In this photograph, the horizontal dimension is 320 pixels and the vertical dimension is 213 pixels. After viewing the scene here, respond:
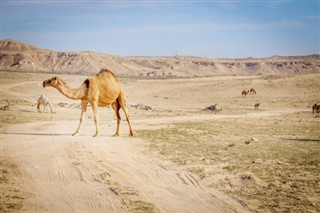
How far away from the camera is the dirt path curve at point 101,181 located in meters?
7.15

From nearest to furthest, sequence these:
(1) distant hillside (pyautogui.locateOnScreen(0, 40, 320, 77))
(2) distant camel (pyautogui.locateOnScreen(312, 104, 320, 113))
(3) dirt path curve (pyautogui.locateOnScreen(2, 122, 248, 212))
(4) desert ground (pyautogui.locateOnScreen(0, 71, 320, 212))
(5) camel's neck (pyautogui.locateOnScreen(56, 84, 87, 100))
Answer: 1. (3) dirt path curve (pyautogui.locateOnScreen(2, 122, 248, 212))
2. (4) desert ground (pyautogui.locateOnScreen(0, 71, 320, 212))
3. (5) camel's neck (pyautogui.locateOnScreen(56, 84, 87, 100))
4. (2) distant camel (pyautogui.locateOnScreen(312, 104, 320, 113))
5. (1) distant hillside (pyautogui.locateOnScreen(0, 40, 320, 77))

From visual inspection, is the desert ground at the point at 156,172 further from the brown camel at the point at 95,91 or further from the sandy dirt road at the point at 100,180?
the brown camel at the point at 95,91

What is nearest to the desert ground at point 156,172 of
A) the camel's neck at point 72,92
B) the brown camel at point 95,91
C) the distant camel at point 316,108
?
the brown camel at point 95,91

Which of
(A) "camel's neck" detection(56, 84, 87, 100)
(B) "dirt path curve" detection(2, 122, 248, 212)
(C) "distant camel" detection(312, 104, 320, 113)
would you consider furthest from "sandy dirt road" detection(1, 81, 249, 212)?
(C) "distant camel" detection(312, 104, 320, 113)

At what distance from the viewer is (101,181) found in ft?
28.7

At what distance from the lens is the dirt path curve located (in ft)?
23.5

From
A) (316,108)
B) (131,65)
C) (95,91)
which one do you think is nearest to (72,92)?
(95,91)

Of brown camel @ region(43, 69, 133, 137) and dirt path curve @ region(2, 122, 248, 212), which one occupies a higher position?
brown camel @ region(43, 69, 133, 137)

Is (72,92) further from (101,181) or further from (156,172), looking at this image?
(101,181)

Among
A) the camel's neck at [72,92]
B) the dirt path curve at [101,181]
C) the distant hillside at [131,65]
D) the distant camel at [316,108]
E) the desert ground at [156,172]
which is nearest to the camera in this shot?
the dirt path curve at [101,181]

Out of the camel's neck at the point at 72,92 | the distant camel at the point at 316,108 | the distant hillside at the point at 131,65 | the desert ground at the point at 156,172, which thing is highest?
the distant hillside at the point at 131,65

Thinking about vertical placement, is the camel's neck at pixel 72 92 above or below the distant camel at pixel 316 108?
above

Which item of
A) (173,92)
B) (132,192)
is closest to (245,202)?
(132,192)

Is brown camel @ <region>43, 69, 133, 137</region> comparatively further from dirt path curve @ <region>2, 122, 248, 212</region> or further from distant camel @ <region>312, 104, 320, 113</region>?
distant camel @ <region>312, 104, 320, 113</region>
